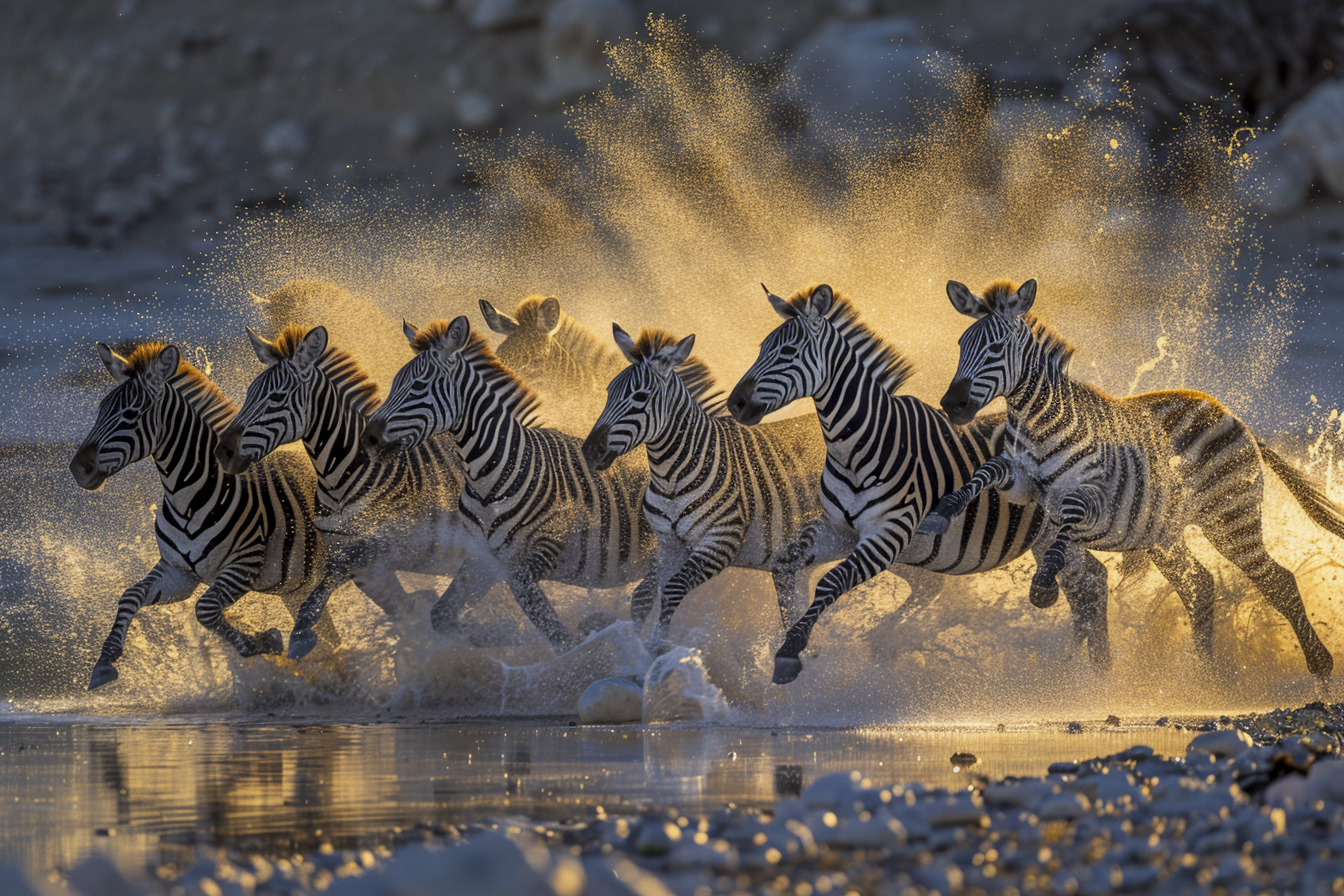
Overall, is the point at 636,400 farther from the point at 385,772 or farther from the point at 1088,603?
the point at 385,772

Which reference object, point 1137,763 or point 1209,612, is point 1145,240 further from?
point 1137,763

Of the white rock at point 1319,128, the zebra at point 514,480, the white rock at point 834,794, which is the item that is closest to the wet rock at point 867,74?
the white rock at point 1319,128

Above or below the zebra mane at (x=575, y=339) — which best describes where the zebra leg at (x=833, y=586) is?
below

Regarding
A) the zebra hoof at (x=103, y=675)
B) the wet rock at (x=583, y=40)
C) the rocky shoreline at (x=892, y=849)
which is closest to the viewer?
the rocky shoreline at (x=892, y=849)

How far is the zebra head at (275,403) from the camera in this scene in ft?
27.5

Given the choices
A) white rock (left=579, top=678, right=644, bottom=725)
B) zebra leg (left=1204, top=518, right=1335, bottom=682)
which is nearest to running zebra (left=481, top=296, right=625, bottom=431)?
white rock (left=579, top=678, right=644, bottom=725)

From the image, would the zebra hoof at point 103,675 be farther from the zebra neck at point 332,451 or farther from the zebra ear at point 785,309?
the zebra ear at point 785,309

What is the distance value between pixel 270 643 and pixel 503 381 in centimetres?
190

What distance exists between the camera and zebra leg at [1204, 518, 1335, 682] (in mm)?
8828

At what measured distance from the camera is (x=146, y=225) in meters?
23.1

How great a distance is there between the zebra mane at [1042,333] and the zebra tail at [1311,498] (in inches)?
64.6

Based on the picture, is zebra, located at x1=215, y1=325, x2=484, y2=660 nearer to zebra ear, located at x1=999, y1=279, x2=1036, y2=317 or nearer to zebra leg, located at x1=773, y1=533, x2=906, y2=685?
zebra leg, located at x1=773, y1=533, x2=906, y2=685

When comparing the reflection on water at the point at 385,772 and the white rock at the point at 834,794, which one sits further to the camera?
the reflection on water at the point at 385,772

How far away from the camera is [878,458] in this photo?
8.30m
